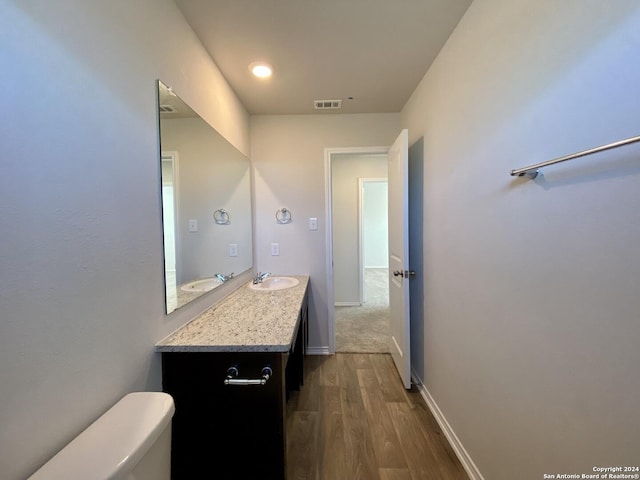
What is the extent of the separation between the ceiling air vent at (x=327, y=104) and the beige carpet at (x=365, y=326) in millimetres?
2440

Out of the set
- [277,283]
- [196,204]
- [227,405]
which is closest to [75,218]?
[196,204]

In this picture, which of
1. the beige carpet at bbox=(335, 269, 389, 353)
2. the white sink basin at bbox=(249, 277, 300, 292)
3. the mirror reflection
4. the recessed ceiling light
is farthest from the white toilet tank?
the beige carpet at bbox=(335, 269, 389, 353)

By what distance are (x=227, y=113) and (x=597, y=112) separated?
2003mm

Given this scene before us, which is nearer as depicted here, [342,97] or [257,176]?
[342,97]

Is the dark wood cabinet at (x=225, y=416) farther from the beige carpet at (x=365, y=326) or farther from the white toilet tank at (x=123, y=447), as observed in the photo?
the beige carpet at (x=365, y=326)

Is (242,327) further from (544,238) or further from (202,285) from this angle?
(544,238)

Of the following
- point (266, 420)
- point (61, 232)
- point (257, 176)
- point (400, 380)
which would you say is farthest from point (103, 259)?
point (400, 380)

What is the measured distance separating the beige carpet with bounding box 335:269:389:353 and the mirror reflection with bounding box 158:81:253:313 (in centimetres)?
153

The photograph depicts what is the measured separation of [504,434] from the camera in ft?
3.58

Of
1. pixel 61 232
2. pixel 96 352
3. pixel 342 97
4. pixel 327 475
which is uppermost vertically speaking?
pixel 342 97

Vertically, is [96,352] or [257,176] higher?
[257,176]

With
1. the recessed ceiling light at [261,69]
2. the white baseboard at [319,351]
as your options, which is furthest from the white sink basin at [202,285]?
the recessed ceiling light at [261,69]

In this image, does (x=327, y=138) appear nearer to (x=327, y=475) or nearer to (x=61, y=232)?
(x=61, y=232)

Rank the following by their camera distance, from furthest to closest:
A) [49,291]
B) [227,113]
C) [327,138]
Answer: [327,138] < [227,113] < [49,291]
